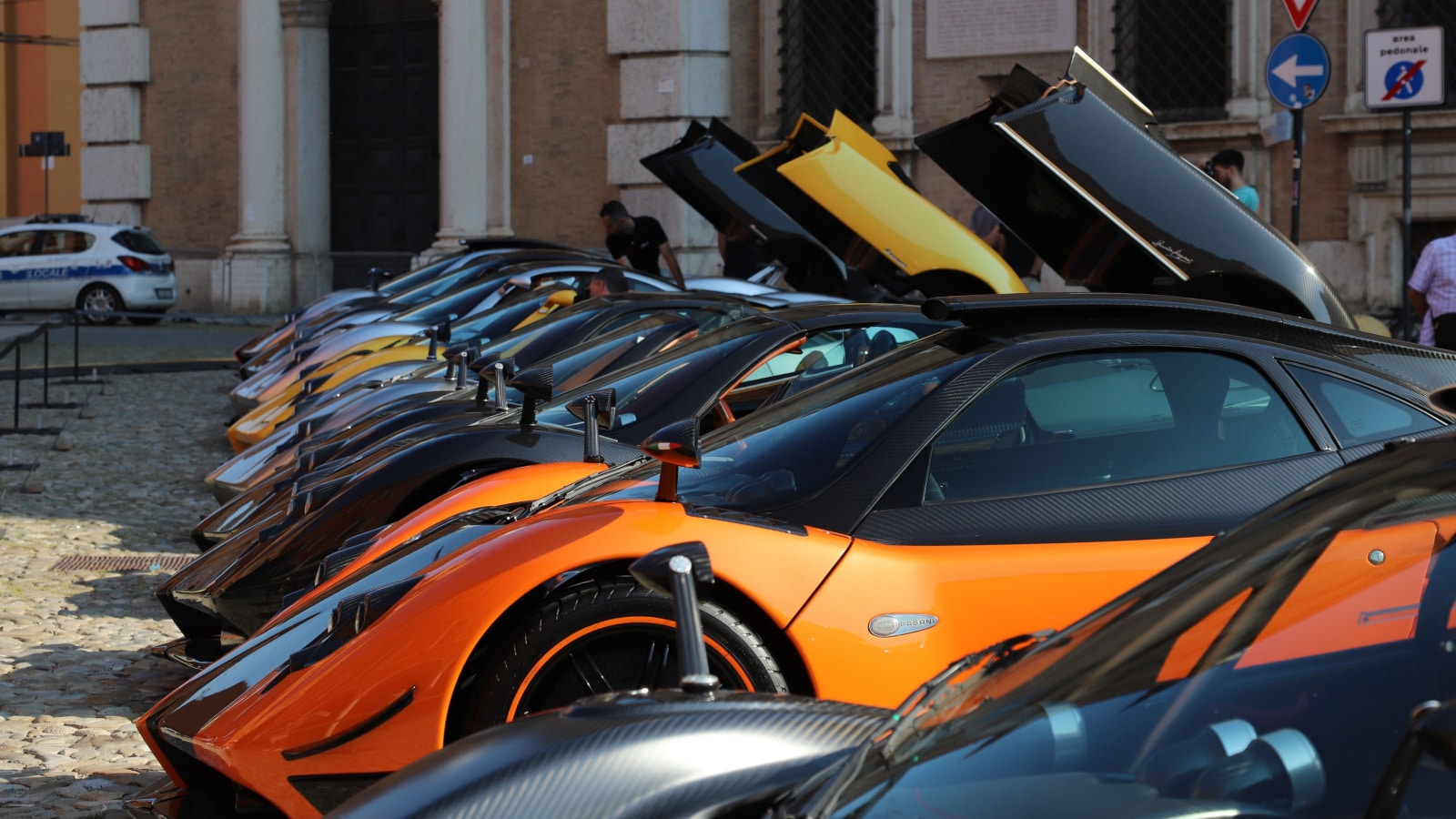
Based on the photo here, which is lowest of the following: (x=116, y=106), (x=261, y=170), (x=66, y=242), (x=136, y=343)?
(x=136, y=343)

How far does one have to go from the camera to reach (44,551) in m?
7.51

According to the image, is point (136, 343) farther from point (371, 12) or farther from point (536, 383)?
point (536, 383)

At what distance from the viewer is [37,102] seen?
34.1 meters

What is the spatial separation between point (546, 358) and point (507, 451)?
2238 millimetres

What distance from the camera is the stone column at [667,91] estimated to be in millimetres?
20875

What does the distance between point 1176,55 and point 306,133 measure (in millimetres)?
12525

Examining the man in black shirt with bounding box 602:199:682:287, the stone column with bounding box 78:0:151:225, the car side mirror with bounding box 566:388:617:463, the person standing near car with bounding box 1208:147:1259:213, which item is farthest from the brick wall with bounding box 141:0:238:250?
the car side mirror with bounding box 566:388:617:463

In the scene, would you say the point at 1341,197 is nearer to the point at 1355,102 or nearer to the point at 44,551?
the point at 1355,102

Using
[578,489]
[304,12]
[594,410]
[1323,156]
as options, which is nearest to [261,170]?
[304,12]

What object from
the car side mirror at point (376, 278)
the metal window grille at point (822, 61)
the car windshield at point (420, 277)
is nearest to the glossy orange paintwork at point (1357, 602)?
the car windshield at point (420, 277)

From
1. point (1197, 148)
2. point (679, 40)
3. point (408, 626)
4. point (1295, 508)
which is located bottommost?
point (408, 626)

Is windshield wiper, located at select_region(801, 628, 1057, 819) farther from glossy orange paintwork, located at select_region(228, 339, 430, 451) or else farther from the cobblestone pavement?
glossy orange paintwork, located at select_region(228, 339, 430, 451)

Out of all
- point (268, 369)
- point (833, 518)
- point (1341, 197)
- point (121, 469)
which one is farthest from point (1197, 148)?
point (833, 518)

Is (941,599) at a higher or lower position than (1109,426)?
lower
